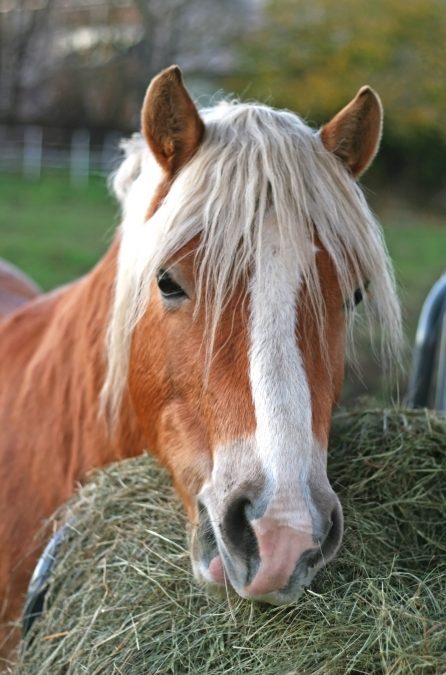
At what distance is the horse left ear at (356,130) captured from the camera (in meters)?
2.29

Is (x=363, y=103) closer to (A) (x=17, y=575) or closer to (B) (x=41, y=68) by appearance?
(A) (x=17, y=575)

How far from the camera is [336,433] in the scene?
2.49 metres

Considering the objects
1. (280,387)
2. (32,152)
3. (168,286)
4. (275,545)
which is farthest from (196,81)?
(275,545)

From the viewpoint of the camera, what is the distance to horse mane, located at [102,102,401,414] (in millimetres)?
2020

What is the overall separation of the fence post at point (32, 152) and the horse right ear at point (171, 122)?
60.1 ft

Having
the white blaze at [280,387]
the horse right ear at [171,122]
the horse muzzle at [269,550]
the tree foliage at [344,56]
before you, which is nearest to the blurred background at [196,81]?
the tree foliage at [344,56]

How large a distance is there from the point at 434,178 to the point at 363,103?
20494 millimetres

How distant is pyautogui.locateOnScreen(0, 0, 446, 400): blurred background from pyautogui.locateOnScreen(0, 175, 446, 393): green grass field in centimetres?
6

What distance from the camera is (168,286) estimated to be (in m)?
2.14

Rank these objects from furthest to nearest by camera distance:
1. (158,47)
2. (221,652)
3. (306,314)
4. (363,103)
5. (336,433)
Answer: (158,47)
(336,433)
(363,103)
(306,314)
(221,652)

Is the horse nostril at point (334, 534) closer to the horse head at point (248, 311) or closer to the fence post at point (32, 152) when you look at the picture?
the horse head at point (248, 311)

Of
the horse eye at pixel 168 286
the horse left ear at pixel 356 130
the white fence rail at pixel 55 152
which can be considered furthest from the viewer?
the white fence rail at pixel 55 152

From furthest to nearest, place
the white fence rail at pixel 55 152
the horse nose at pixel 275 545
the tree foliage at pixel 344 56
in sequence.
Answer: the white fence rail at pixel 55 152 → the tree foliage at pixel 344 56 → the horse nose at pixel 275 545

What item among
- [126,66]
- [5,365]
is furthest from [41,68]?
[5,365]
